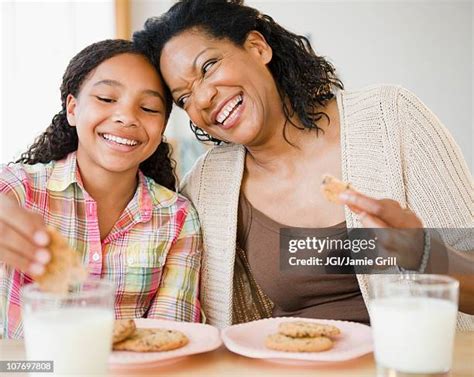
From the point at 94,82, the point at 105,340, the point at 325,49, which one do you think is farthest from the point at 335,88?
the point at 325,49

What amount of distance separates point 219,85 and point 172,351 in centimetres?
70

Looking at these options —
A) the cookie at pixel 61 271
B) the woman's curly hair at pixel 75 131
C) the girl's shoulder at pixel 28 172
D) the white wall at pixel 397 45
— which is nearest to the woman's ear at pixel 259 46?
the woman's curly hair at pixel 75 131

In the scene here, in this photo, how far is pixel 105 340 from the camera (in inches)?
31.6

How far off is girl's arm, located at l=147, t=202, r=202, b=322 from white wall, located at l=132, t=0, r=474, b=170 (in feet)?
8.45

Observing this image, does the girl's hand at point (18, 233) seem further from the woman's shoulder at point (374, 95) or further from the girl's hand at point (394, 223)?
the woman's shoulder at point (374, 95)

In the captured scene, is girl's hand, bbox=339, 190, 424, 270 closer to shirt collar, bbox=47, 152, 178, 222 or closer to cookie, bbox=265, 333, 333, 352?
cookie, bbox=265, 333, 333, 352

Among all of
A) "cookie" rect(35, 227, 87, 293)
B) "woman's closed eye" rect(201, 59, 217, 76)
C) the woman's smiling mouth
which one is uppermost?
"woman's closed eye" rect(201, 59, 217, 76)

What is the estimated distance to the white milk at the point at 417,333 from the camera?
0.81 meters

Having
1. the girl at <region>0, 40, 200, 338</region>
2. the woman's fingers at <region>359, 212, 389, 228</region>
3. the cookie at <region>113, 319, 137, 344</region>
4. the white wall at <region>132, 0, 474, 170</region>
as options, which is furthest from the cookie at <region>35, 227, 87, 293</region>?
the white wall at <region>132, 0, 474, 170</region>

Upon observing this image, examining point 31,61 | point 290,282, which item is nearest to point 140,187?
point 290,282

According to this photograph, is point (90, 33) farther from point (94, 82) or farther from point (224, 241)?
point (224, 241)

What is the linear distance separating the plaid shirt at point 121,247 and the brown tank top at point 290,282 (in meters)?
0.14

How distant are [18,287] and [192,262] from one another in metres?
0.38

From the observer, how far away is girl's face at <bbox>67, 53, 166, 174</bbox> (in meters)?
1.41
